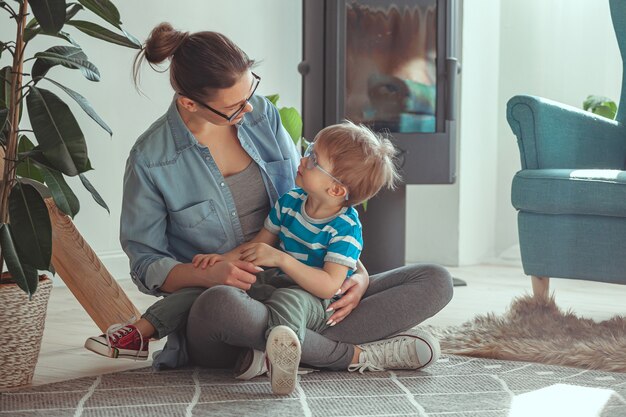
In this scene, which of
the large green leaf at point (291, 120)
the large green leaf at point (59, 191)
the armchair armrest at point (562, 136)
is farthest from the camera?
the large green leaf at point (291, 120)

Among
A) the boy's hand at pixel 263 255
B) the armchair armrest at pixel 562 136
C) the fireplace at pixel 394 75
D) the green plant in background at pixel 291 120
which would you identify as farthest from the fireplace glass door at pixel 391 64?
the boy's hand at pixel 263 255

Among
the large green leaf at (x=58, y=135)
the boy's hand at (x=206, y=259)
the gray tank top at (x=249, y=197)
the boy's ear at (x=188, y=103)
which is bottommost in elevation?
the boy's hand at (x=206, y=259)

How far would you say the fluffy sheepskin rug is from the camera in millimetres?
2074

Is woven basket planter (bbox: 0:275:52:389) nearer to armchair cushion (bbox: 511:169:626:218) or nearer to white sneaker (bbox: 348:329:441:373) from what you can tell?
white sneaker (bbox: 348:329:441:373)

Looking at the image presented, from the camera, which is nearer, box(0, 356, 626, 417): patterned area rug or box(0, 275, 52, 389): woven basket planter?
box(0, 356, 626, 417): patterned area rug

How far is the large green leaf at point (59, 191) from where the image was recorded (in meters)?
1.89

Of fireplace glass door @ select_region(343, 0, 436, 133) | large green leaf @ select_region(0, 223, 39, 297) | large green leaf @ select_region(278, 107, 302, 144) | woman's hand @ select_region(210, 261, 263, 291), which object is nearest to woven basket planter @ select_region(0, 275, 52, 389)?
large green leaf @ select_region(0, 223, 39, 297)

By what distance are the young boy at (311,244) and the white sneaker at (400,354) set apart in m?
0.11

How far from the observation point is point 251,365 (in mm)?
1834

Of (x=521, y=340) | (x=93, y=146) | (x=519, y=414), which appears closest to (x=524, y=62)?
(x=93, y=146)

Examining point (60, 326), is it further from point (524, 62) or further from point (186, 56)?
point (524, 62)

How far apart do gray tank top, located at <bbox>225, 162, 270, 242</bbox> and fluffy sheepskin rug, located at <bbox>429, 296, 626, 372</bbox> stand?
1.78ft

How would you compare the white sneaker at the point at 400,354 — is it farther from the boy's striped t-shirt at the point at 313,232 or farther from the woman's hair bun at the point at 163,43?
the woman's hair bun at the point at 163,43

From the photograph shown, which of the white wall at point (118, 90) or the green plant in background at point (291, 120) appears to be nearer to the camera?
the green plant in background at point (291, 120)
